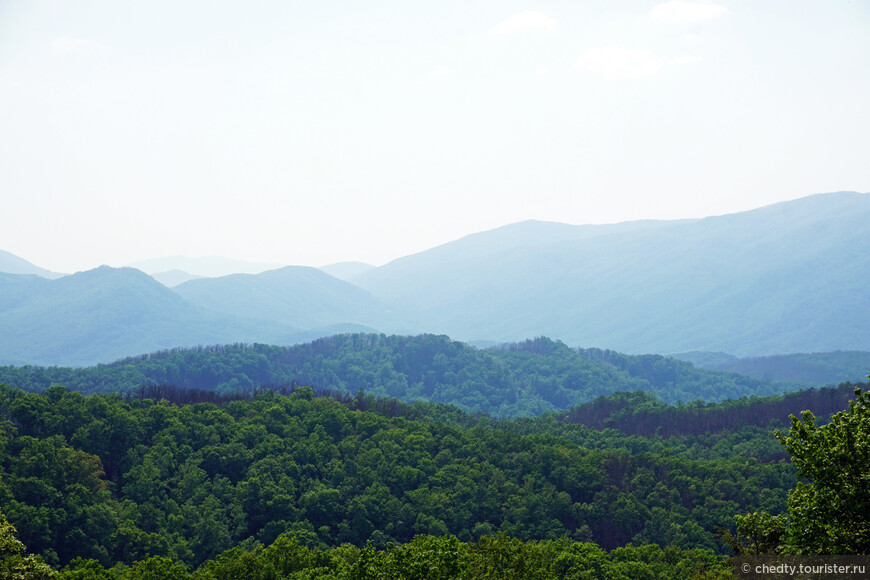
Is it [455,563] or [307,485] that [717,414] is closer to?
[307,485]

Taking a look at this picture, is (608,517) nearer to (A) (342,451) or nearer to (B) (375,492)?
(B) (375,492)

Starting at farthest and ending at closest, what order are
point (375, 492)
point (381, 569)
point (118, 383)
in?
1. point (118, 383)
2. point (375, 492)
3. point (381, 569)

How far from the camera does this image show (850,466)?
24016mm

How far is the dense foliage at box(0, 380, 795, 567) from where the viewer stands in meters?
66.6

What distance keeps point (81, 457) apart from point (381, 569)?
50.0m

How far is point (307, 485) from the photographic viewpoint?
79.6 m

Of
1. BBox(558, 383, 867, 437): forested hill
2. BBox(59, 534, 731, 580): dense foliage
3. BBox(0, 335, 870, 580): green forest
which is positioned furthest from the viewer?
BBox(558, 383, 867, 437): forested hill

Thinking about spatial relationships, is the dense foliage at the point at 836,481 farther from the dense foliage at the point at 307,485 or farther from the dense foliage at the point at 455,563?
the dense foliage at the point at 307,485

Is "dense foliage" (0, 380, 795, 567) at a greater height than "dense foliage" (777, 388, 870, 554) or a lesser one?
lesser

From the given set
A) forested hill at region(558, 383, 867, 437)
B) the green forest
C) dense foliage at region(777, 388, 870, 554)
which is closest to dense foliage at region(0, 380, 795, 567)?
the green forest

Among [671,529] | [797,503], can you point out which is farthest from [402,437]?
[797,503]

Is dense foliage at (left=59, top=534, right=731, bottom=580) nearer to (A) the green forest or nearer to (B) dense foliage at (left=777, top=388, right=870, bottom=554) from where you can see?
(A) the green forest

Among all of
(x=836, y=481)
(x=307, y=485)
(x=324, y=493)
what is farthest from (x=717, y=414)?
(x=836, y=481)

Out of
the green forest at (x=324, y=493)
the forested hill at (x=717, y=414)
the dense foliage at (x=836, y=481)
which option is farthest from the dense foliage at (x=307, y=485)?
the dense foliage at (x=836, y=481)
